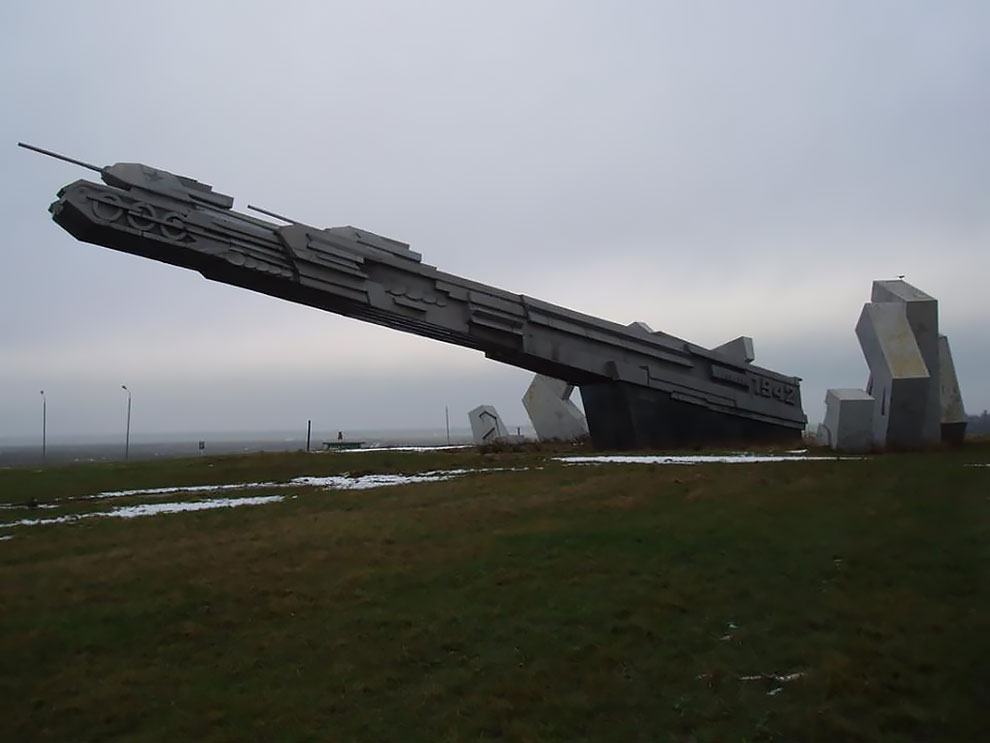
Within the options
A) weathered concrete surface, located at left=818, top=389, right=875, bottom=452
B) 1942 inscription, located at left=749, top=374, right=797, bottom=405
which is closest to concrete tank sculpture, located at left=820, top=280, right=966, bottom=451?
weathered concrete surface, located at left=818, top=389, right=875, bottom=452

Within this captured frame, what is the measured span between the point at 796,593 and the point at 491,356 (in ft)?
47.4

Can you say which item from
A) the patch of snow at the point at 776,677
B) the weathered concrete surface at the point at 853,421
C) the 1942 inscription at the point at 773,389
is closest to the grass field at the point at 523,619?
the patch of snow at the point at 776,677

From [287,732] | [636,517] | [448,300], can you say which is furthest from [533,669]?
[448,300]

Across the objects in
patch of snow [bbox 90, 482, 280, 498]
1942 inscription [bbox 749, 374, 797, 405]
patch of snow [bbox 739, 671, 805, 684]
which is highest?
1942 inscription [bbox 749, 374, 797, 405]

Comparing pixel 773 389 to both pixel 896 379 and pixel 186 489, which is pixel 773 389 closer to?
pixel 896 379

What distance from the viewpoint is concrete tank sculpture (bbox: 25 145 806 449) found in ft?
54.4

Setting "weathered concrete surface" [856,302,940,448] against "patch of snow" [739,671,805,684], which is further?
"weathered concrete surface" [856,302,940,448]

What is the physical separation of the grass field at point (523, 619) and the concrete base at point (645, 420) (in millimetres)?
9659

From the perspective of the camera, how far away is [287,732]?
6367 millimetres

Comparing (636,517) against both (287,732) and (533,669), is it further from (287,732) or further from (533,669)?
(287,732)

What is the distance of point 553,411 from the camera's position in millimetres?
29844

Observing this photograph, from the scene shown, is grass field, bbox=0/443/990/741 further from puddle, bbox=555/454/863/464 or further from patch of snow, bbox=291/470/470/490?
puddle, bbox=555/454/863/464

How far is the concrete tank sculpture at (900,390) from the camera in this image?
1798cm

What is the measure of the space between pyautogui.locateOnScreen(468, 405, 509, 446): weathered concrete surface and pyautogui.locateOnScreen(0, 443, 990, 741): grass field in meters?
19.8
